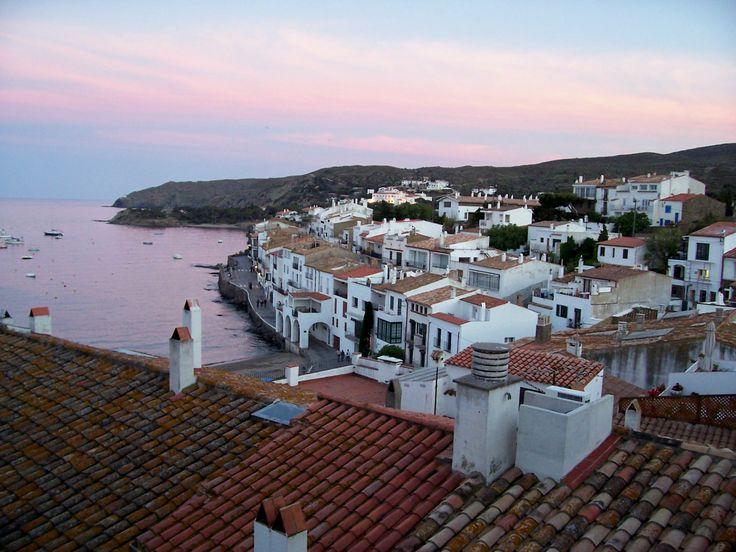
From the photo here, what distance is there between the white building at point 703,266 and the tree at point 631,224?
1063 cm

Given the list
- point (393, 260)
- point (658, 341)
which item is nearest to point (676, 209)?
point (393, 260)

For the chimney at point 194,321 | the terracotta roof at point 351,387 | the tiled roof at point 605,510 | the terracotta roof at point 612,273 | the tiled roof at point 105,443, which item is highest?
the chimney at point 194,321

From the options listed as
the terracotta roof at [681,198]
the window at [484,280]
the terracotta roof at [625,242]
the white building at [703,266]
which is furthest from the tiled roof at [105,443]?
the terracotta roof at [681,198]

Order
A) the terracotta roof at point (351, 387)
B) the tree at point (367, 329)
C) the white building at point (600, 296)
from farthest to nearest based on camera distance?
the tree at point (367, 329) < the white building at point (600, 296) < the terracotta roof at point (351, 387)

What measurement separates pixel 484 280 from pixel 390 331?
26.0 feet

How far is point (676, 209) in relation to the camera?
45.0 metres

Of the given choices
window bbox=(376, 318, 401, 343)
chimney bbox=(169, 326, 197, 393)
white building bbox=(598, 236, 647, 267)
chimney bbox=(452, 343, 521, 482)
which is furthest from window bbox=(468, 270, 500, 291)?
chimney bbox=(452, 343, 521, 482)

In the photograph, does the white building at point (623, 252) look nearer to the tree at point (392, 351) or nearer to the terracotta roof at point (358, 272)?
the terracotta roof at point (358, 272)

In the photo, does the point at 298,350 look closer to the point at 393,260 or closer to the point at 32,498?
the point at 393,260

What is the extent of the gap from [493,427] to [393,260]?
3963cm

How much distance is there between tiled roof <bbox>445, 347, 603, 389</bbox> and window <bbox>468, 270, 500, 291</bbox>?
68.0 ft

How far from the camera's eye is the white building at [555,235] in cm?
4238

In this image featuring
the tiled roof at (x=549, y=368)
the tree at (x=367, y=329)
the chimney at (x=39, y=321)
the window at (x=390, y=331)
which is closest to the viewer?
the chimney at (x=39, y=321)

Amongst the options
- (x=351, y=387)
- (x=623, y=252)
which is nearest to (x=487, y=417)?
(x=351, y=387)
